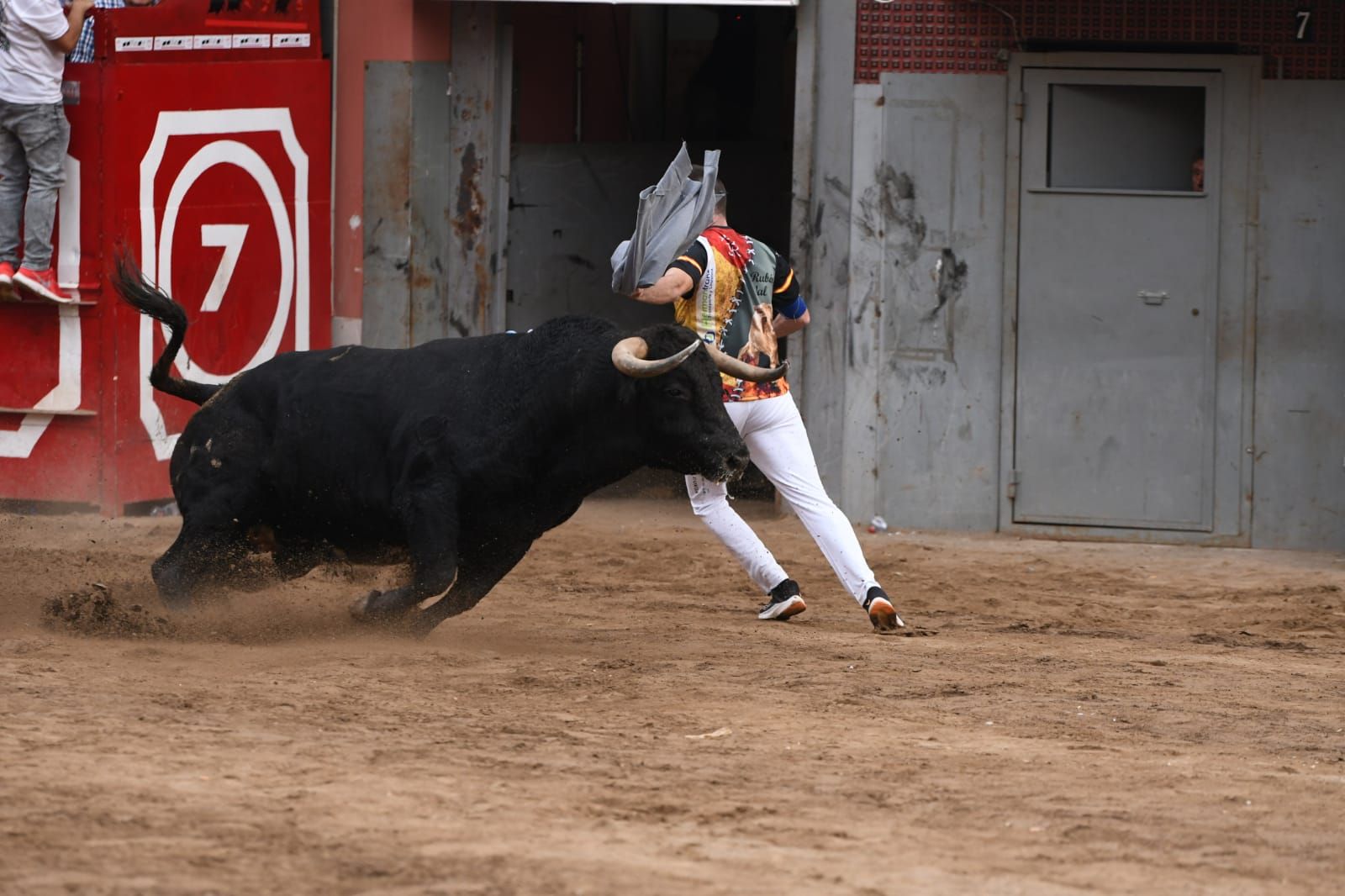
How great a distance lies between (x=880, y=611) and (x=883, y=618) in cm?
5

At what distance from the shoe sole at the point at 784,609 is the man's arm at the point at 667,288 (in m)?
1.53

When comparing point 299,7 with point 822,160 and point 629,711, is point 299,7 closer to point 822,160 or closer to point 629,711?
point 822,160

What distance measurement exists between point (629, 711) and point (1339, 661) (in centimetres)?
346

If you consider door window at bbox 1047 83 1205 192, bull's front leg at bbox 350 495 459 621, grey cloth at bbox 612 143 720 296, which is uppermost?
door window at bbox 1047 83 1205 192

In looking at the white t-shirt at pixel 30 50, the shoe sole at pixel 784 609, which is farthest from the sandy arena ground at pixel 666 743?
the white t-shirt at pixel 30 50

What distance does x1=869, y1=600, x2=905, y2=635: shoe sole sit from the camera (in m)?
8.54

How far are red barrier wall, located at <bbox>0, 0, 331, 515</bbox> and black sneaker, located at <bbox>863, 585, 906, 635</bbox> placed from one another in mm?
4763

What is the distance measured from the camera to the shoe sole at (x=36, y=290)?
10.7 m

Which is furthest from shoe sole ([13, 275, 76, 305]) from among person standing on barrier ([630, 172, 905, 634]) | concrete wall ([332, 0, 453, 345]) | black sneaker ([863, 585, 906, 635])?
black sneaker ([863, 585, 906, 635])

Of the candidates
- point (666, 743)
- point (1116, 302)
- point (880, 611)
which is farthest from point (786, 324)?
point (1116, 302)

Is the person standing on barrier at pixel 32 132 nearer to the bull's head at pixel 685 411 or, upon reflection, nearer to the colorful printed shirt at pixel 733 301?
the colorful printed shirt at pixel 733 301

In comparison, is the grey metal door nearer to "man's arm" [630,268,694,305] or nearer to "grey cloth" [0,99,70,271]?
"man's arm" [630,268,694,305]

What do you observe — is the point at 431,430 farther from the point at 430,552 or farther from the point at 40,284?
the point at 40,284

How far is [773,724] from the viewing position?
646cm
